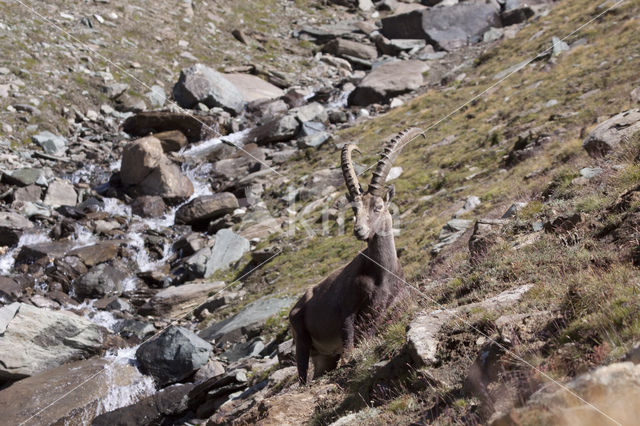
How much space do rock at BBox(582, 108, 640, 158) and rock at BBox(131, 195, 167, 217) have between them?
23.2 meters

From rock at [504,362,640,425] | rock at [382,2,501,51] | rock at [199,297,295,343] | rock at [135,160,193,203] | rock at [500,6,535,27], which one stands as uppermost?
rock at [504,362,640,425]

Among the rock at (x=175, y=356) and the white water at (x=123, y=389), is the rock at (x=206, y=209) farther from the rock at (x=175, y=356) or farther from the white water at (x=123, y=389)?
the rock at (x=175, y=356)

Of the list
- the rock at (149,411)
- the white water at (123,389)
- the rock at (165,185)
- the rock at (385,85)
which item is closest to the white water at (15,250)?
the rock at (165,185)

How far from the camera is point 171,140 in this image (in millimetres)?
38469

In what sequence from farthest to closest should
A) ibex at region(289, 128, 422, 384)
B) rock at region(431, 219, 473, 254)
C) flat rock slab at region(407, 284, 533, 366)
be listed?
rock at region(431, 219, 473, 254)
ibex at region(289, 128, 422, 384)
flat rock slab at region(407, 284, 533, 366)

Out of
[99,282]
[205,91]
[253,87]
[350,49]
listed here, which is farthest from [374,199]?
[350,49]

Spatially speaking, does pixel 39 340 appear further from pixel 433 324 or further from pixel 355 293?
pixel 433 324

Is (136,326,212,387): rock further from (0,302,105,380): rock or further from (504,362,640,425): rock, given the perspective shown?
(504,362,640,425): rock

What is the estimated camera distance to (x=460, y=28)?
56.5m

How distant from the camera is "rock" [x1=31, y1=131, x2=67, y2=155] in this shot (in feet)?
117

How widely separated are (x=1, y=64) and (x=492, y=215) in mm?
37993

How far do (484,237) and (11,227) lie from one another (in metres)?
23.9

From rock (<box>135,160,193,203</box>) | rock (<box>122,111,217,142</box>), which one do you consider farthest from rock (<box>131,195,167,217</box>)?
rock (<box>122,111,217,142</box>)

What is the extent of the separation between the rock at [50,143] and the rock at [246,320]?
2168 centimetres
